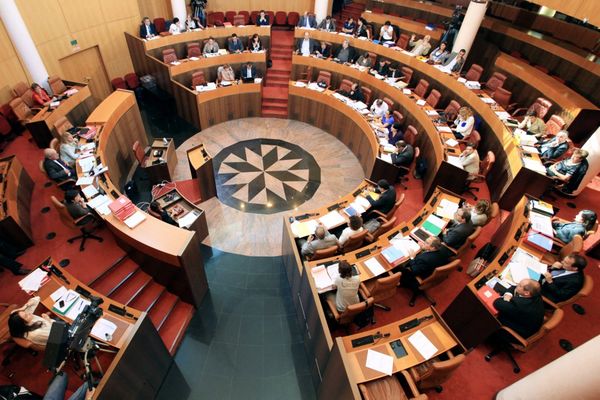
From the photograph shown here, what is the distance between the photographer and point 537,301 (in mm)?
4242

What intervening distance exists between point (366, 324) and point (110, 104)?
28.4 ft

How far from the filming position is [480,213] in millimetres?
5879

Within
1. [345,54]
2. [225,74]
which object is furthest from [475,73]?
[225,74]

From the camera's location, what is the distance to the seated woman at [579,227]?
17.6 ft

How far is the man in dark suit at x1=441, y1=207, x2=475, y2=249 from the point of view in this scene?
5613 millimetres

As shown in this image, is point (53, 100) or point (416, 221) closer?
point (416, 221)

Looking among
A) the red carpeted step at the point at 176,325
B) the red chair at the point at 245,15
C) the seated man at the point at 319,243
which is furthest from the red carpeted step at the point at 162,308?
the red chair at the point at 245,15

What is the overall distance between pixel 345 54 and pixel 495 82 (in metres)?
5.01

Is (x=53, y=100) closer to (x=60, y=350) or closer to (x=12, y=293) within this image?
(x=12, y=293)

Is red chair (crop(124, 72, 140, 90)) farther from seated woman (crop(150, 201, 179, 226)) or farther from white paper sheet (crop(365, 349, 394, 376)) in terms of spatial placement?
white paper sheet (crop(365, 349, 394, 376))

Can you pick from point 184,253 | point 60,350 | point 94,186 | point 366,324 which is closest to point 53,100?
point 94,186

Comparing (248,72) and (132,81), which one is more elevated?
(248,72)

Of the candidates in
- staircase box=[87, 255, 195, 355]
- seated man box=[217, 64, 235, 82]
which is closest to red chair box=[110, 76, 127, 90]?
seated man box=[217, 64, 235, 82]

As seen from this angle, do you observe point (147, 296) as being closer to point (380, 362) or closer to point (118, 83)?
point (380, 362)
